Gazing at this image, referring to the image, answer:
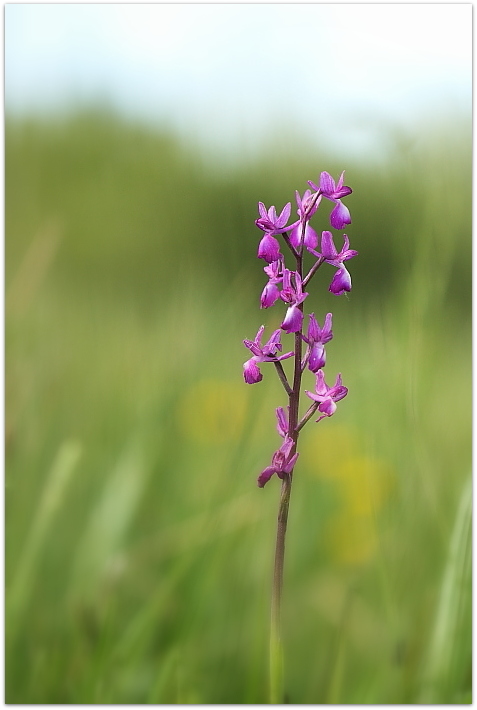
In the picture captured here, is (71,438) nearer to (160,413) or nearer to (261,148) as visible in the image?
(160,413)

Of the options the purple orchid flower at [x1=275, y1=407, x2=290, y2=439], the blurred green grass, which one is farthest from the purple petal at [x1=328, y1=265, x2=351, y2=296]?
the blurred green grass

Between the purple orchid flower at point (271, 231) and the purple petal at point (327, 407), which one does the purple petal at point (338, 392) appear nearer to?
the purple petal at point (327, 407)

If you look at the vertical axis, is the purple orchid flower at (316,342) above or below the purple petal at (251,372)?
above

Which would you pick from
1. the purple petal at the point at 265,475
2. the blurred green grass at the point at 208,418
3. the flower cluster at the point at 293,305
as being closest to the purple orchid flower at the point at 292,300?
the flower cluster at the point at 293,305

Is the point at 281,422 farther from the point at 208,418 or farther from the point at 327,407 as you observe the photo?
the point at 208,418

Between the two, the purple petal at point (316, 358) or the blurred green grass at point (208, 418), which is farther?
the blurred green grass at point (208, 418)

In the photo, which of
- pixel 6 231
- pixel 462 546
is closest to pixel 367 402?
pixel 462 546

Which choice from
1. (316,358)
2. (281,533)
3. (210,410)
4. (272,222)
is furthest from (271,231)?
(210,410)

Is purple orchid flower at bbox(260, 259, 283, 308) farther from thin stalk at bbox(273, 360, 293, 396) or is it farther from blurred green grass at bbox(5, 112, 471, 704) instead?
blurred green grass at bbox(5, 112, 471, 704)
